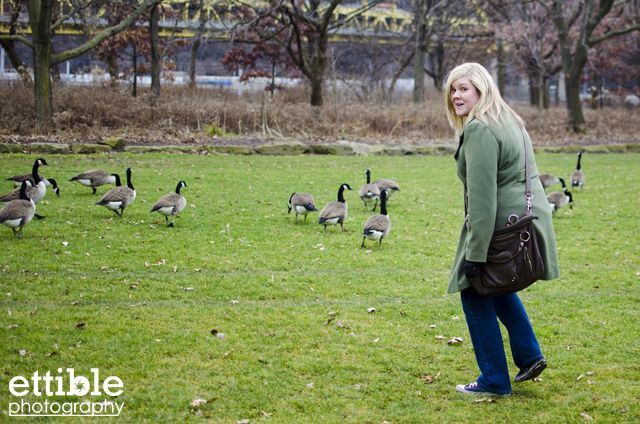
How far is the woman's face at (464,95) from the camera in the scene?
156 inches

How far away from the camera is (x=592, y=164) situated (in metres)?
22.5

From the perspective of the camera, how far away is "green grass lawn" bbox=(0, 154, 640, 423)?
4.39 meters

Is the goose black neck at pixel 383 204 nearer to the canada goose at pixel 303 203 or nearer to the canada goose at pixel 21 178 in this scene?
the canada goose at pixel 303 203

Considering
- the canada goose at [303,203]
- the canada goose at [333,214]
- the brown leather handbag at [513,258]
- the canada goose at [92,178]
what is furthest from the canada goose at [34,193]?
the brown leather handbag at [513,258]

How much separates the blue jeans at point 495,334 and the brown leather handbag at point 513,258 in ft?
1.05

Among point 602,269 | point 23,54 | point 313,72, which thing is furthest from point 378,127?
point 23,54

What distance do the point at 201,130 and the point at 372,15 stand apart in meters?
32.8

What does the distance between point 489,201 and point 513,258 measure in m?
0.45

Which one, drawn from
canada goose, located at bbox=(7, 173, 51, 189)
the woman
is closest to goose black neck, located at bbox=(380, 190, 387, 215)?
the woman

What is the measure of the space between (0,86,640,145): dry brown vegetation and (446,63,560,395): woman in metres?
20.0

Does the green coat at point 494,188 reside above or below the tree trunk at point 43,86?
below

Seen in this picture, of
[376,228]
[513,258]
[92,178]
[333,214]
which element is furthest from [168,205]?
[513,258]

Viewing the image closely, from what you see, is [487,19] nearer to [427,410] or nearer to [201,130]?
[201,130]

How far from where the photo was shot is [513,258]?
3768mm
